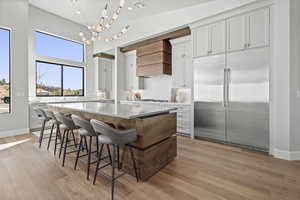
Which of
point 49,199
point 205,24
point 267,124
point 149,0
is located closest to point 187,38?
point 205,24

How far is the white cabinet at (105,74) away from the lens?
687cm

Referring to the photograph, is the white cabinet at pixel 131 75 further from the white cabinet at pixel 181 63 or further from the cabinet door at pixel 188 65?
the cabinet door at pixel 188 65

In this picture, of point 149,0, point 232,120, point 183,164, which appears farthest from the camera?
point 149,0

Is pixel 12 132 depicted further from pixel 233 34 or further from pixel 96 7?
pixel 233 34

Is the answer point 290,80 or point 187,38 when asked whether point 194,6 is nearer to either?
point 187,38

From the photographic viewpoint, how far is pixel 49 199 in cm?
171

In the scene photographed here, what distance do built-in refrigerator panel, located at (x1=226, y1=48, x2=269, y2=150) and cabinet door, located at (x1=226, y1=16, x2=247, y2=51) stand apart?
0.46 feet

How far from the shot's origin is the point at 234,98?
3.27 meters

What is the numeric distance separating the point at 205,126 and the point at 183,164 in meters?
1.47

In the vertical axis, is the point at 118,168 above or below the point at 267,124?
below

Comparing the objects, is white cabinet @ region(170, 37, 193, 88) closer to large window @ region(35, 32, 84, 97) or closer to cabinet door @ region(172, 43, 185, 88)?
cabinet door @ region(172, 43, 185, 88)

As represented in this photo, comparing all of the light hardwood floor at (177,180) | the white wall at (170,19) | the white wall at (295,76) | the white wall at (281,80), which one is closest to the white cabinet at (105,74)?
the white wall at (170,19)

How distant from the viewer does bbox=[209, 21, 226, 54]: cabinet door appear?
134 inches

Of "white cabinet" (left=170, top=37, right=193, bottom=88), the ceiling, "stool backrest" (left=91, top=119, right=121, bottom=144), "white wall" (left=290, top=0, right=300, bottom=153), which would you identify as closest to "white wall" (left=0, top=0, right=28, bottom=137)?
the ceiling
